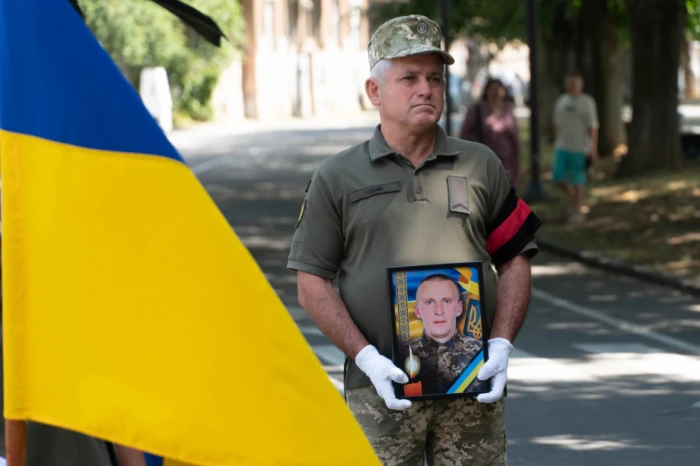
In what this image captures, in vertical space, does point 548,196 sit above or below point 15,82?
below

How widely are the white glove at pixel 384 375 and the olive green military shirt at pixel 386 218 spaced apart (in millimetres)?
96

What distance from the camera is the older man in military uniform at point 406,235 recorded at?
3789 millimetres

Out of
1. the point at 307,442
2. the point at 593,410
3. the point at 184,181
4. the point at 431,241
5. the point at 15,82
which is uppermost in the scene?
the point at 15,82

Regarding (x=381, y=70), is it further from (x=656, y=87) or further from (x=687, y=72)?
(x=687, y=72)

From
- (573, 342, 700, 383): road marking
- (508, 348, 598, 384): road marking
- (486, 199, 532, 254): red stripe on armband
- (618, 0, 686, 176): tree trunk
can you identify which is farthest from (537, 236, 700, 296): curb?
(486, 199, 532, 254): red stripe on armband

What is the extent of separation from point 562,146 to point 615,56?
1326 cm

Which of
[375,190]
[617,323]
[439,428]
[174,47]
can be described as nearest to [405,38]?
[375,190]

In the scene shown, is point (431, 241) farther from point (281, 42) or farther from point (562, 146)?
point (281, 42)

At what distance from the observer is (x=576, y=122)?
17.8m

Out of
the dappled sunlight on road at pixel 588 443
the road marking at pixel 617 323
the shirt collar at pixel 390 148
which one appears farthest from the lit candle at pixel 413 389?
the road marking at pixel 617 323

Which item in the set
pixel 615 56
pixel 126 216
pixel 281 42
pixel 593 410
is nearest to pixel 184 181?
pixel 126 216

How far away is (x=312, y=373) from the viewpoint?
2980 mm

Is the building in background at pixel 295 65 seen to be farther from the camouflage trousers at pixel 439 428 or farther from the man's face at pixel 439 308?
the man's face at pixel 439 308

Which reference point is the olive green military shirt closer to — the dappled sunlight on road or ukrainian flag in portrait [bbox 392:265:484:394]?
ukrainian flag in portrait [bbox 392:265:484:394]
